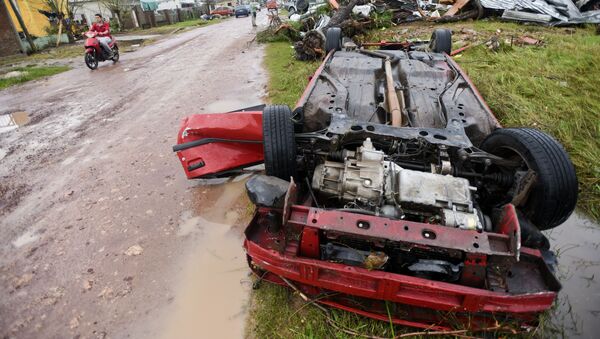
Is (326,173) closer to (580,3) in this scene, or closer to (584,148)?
(584,148)

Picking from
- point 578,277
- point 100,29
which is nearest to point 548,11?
point 578,277

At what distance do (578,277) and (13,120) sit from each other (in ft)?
26.6

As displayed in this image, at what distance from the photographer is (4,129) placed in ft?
18.2

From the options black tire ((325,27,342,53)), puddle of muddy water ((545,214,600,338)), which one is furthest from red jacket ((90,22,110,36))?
puddle of muddy water ((545,214,600,338))

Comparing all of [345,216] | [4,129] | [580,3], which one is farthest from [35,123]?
[580,3]

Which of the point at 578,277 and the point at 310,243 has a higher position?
the point at 310,243

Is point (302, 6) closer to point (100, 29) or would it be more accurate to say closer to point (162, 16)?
point (100, 29)

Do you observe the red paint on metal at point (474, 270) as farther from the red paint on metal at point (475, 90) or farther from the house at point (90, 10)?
the house at point (90, 10)

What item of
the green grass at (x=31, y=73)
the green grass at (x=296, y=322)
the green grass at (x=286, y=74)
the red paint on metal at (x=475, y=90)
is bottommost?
the green grass at (x=296, y=322)

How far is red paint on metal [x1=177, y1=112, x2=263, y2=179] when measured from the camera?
341 cm

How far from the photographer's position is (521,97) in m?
4.88

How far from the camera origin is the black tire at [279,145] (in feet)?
8.43

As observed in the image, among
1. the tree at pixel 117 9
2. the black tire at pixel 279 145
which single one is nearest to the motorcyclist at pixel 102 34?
the black tire at pixel 279 145

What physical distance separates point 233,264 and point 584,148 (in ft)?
13.4
